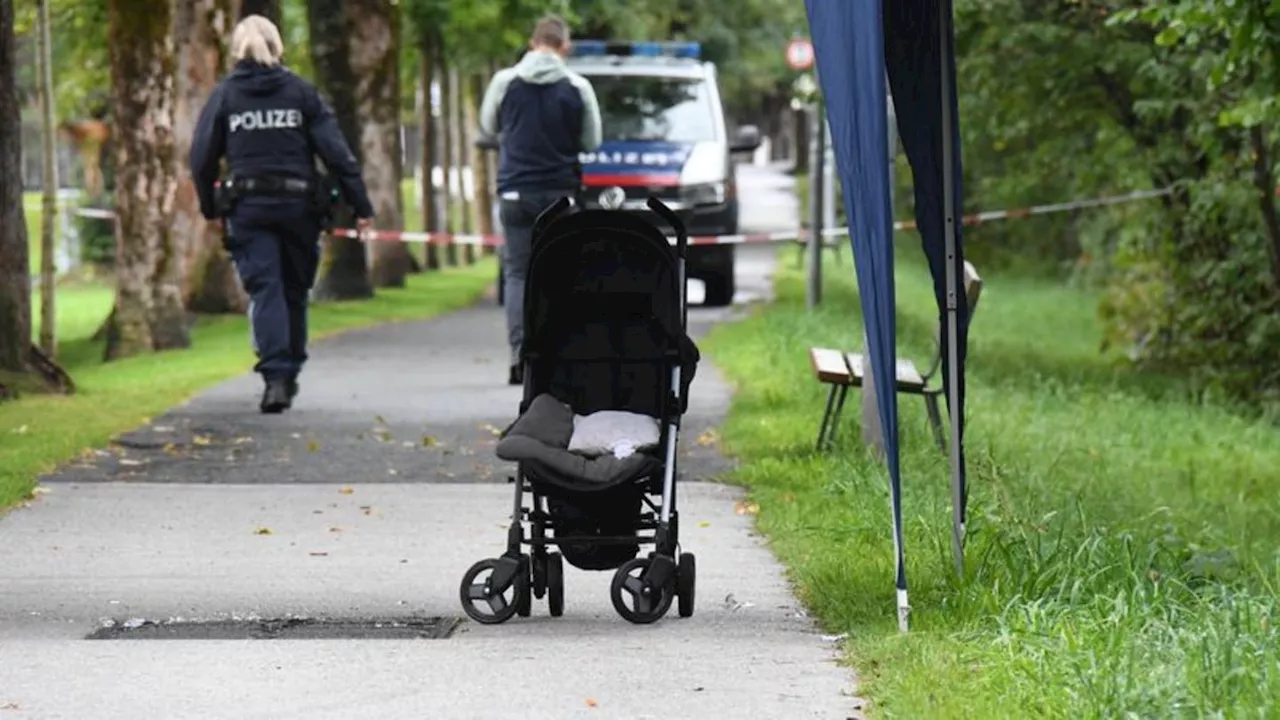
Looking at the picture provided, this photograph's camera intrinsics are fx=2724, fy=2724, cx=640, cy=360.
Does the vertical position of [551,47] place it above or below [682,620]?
above

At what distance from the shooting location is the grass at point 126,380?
1311 centimetres

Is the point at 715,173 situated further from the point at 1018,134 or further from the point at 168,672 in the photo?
the point at 168,672

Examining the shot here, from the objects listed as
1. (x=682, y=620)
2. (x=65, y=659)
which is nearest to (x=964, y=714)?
(x=682, y=620)

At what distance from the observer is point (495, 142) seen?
1875cm

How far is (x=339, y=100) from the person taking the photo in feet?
101

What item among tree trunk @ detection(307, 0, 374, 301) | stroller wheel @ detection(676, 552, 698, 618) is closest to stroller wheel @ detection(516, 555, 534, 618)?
stroller wheel @ detection(676, 552, 698, 618)

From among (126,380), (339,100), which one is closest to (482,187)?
(339,100)

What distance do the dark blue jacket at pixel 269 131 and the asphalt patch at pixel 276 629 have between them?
6445 mm

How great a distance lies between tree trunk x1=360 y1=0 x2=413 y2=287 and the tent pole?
74.8 ft

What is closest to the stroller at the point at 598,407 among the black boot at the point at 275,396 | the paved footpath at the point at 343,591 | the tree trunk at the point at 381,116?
the paved footpath at the point at 343,591

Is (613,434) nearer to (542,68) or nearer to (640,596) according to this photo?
(640,596)

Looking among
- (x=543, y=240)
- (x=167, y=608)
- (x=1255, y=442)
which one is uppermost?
(x=543, y=240)

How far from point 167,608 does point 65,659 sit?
3.58 feet

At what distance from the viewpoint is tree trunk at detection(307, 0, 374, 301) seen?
30.2m
